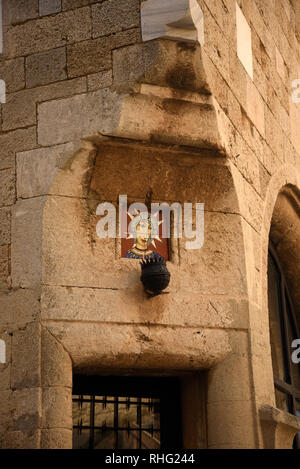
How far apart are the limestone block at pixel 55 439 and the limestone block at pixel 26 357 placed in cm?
27

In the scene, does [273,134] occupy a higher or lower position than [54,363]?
higher

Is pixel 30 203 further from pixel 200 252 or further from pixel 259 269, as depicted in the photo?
pixel 259 269

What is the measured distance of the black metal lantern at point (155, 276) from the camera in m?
4.27

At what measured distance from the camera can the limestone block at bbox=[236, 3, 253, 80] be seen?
17.5ft

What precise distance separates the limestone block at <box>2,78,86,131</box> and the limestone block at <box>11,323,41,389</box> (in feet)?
4.39

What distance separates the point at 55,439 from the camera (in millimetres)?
3916

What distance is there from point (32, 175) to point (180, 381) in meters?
1.69

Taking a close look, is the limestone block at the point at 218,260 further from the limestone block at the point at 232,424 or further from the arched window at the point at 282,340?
the arched window at the point at 282,340

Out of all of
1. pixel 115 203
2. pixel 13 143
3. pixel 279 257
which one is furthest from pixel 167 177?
pixel 279 257

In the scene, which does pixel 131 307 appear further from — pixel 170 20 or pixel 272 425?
pixel 170 20

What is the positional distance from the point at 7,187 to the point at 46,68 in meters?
0.83

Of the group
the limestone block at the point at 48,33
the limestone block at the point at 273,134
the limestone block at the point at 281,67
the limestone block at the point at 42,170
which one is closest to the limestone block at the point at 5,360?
the limestone block at the point at 42,170

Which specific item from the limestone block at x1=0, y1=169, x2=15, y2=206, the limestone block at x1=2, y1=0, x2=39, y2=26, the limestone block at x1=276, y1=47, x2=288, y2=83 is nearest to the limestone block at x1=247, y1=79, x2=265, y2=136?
the limestone block at x1=276, y1=47, x2=288, y2=83
